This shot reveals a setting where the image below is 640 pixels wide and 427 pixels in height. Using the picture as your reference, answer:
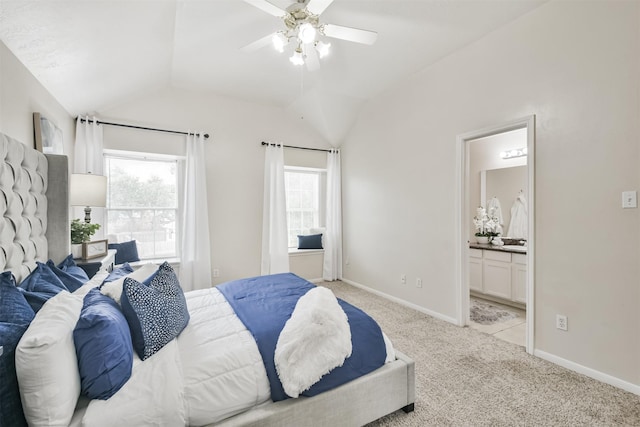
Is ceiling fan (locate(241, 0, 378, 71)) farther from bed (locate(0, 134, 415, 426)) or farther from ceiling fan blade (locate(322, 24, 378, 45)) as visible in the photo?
bed (locate(0, 134, 415, 426))

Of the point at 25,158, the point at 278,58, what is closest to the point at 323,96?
the point at 278,58

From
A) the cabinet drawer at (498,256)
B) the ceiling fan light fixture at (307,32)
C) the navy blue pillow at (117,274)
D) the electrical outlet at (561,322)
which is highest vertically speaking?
the ceiling fan light fixture at (307,32)

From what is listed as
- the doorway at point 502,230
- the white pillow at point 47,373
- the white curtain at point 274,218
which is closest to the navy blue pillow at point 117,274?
the white pillow at point 47,373

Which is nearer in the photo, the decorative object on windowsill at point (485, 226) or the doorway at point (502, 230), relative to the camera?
the doorway at point (502, 230)

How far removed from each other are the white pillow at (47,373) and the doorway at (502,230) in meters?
3.08

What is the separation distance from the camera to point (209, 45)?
2.88 metres

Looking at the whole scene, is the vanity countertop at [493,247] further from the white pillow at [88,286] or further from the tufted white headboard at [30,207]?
the tufted white headboard at [30,207]

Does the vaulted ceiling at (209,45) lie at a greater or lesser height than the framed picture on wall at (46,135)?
greater

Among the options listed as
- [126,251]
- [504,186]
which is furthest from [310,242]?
[504,186]

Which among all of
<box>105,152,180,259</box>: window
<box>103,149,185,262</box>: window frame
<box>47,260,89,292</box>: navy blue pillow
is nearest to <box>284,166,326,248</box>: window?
<box>103,149,185,262</box>: window frame

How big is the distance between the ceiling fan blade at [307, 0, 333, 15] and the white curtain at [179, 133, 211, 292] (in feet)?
8.47

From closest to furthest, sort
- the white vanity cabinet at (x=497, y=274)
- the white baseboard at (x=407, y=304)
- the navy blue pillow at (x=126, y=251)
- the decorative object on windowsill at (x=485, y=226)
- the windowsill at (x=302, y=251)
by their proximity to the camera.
Answer: the white baseboard at (x=407, y=304)
the navy blue pillow at (x=126, y=251)
the white vanity cabinet at (x=497, y=274)
the decorative object on windowsill at (x=485, y=226)
the windowsill at (x=302, y=251)

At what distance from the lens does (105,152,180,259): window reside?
3721 millimetres

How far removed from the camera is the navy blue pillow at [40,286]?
4.32 feet
